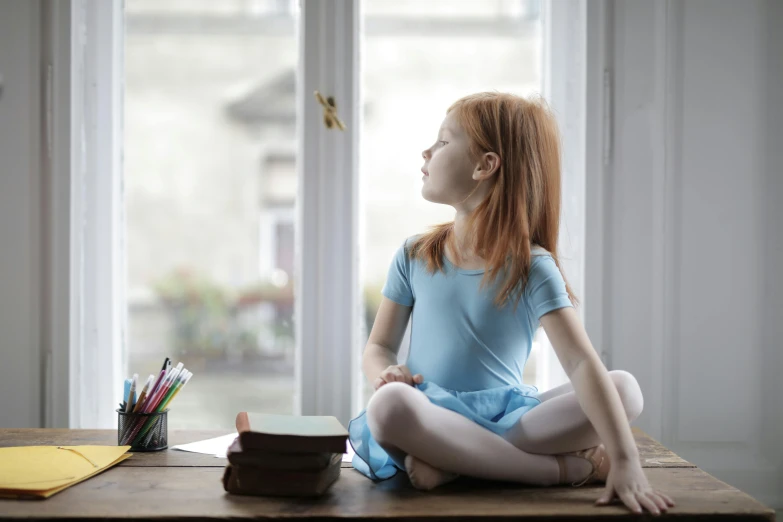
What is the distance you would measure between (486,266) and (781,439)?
1.01m

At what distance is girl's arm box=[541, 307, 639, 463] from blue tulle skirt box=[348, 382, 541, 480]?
4.4 inches

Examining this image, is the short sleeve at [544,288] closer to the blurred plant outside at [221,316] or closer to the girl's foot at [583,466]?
the girl's foot at [583,466]

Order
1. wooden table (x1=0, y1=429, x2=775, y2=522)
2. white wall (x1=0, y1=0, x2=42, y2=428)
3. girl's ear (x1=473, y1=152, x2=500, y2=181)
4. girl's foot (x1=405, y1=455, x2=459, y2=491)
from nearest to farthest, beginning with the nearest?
1. wooden table (x1=0, y1=429, x2=775, y2=522)
2. girl's foot (x1=405, y1=455, x2=459, y2=491)
3. girl's ear (x1=473, y1=152, x2=500, y2=181)
4. white wall (x1=0, y1=0, x2=42, y2=428)

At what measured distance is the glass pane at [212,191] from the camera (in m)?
1.77

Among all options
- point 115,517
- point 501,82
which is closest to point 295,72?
point 501,82

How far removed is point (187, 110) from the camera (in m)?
1.78

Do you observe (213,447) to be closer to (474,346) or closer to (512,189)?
(474,346)

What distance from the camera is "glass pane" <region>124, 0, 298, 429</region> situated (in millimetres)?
1771

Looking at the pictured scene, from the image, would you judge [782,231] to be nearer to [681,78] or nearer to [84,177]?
[681,78]

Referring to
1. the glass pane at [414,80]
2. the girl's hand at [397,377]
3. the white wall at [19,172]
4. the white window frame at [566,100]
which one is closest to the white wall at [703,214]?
the white window frame at [566,100]

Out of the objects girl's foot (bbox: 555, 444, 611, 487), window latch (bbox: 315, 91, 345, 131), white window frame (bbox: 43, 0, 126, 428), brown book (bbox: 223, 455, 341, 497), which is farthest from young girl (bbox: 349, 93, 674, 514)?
white window frame (bbox: 43, 0, 126, 428)

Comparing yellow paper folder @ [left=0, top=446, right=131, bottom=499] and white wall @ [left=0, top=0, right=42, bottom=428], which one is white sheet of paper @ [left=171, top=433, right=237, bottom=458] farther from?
white wall @ [left=0, top=0, right=42, bottom=428]

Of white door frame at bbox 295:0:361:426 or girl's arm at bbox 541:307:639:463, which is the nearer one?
girl's arm at bbox 541:307:639:463

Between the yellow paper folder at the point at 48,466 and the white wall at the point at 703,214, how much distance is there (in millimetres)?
1087
